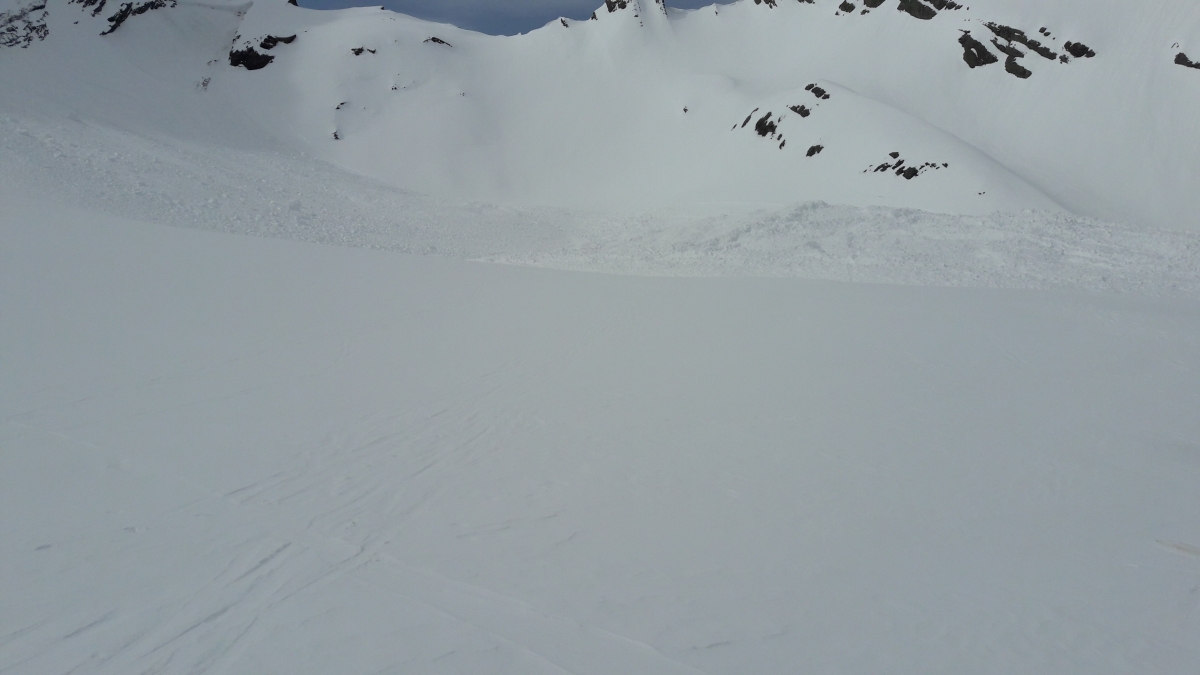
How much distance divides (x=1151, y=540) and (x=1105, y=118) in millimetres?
37344

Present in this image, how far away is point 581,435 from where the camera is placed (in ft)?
20.6

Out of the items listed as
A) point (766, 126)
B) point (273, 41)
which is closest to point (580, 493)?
point (766, 126)

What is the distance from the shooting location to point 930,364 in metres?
8.73

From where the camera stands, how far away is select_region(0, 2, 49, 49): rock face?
31.8m

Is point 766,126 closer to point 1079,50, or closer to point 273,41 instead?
point 1079,50

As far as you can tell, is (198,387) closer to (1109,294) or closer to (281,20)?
(1109,294)

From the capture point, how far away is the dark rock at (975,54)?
38.6m

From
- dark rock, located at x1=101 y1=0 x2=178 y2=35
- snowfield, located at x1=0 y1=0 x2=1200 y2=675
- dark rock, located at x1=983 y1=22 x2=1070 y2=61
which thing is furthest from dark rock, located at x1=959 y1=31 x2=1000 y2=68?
Result: dark rock, located at x1=101 y1=0 x2=178 y2=35

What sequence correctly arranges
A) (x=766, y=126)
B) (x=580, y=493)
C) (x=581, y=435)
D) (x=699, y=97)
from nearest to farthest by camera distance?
(x=580, y=493)
(x=581, y=435)
(x=766, y=126)
(x=699, y=97)

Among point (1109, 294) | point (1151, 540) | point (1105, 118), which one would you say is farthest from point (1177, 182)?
point (1151, 540)

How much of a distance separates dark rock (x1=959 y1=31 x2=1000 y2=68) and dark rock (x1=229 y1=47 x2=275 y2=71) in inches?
1743

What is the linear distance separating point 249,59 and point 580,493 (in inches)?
1872

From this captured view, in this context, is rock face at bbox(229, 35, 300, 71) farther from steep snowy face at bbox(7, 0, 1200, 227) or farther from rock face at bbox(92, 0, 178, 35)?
rock face at bbox(92, 0, 178, 35)

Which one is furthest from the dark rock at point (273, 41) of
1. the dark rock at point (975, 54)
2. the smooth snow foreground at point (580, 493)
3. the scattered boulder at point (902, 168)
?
the dark rock at point (975, 54)
